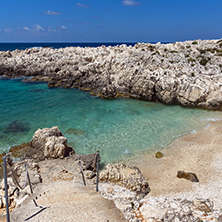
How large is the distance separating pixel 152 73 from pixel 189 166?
2287cm

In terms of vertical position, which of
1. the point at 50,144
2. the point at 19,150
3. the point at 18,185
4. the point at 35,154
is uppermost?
the point at 18,185

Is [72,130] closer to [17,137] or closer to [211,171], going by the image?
[17,137]

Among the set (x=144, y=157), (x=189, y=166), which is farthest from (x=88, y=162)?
(x=189, y=166)

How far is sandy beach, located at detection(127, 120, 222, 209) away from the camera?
14.0 m

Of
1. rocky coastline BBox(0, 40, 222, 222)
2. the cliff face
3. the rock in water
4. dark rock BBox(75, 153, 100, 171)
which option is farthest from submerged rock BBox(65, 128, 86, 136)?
the cliff face

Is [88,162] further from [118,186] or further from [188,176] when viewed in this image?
[188,176]

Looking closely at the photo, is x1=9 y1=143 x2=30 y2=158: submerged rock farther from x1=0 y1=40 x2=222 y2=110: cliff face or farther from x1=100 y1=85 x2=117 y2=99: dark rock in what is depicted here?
x1=0 y1=40 x2=222 y2=110: cliff face

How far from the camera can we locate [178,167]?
17.2m

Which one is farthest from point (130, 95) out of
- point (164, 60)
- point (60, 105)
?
point (60, 105)

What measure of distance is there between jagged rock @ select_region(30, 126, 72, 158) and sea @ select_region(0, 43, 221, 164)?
122 inches

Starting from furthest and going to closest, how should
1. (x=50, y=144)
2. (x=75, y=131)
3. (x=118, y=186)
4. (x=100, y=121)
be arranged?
(x=100, y=121)
(x=75, y=131)
(x=50, y=144)
(x=118, y=186)

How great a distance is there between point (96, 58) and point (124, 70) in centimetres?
1197

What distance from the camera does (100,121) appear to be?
2764 cm

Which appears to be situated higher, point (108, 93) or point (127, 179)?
point (108, 93)
